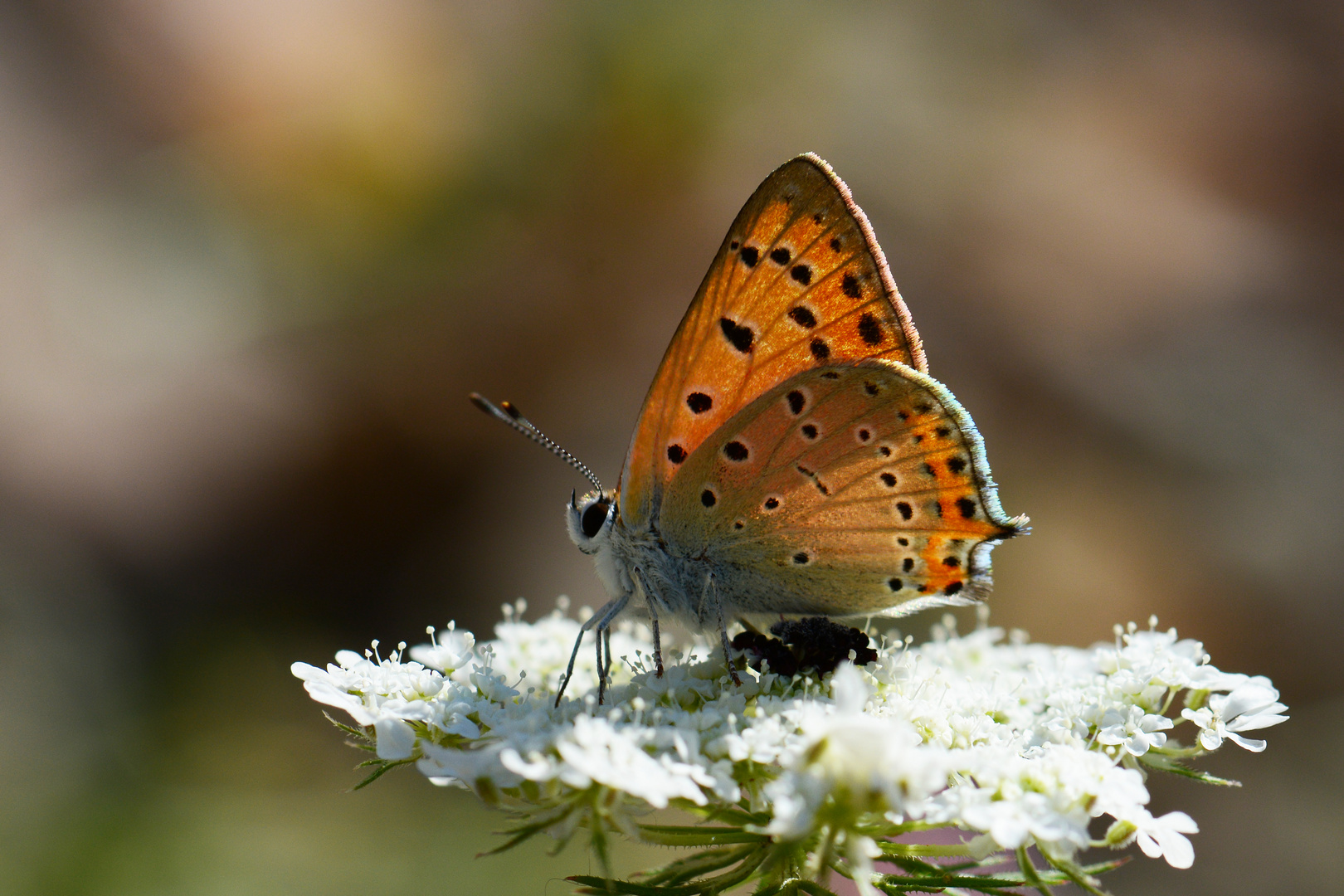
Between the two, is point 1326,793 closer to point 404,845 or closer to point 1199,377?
point 1199,377

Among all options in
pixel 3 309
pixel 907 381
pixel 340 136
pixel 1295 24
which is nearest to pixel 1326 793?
pixel 907 381

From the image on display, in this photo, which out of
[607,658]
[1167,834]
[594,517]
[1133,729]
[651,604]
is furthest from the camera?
[594,517]

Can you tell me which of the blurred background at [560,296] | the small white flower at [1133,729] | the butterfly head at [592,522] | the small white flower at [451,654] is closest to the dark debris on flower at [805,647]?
the butterfly head at [592,522]

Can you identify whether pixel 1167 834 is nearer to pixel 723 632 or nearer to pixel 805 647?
pixel 805 647

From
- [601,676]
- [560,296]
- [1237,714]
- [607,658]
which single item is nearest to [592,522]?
[607,658]

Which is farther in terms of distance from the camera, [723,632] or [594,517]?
[594,517]

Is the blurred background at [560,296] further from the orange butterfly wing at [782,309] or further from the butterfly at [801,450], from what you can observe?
the orange butterfly wing at [782,309]

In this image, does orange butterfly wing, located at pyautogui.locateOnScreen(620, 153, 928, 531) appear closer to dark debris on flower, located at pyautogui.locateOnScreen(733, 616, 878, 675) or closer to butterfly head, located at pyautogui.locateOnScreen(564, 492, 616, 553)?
butterfly head, located at pyautogui.locateOnScreen(564, 492, 616, 553)
